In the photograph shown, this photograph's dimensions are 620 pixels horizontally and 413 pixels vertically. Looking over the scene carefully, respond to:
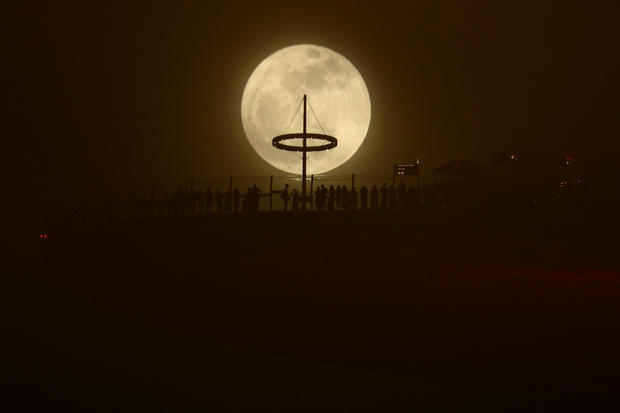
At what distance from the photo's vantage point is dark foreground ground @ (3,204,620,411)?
634cm

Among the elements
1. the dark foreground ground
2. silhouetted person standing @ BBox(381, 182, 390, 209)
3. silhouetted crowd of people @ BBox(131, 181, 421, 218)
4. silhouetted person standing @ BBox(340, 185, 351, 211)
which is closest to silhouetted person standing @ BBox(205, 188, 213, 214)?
silhouetted crowd of people @ BBox(131, 181, 421, 218)

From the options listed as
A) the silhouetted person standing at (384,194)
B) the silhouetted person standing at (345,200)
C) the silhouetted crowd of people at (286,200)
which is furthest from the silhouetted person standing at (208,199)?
the silhouetted person standing at (384,194)

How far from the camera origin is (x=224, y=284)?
10.4m

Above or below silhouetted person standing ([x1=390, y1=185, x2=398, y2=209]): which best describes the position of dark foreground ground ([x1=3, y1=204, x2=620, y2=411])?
below

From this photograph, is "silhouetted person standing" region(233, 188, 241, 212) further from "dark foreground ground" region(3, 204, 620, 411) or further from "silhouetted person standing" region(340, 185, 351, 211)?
"dark foreground ground" region(3, 204, 620, 411)

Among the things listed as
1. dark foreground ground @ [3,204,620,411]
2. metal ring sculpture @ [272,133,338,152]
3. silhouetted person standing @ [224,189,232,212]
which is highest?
metal ring sculpture @ [272,133,338,152]

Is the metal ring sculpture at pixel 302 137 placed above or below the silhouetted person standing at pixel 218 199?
above

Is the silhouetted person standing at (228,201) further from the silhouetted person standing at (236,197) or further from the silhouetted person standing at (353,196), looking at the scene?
the silhouetted person standing at (353,196)

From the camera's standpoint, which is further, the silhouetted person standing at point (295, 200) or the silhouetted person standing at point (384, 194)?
the silhouetted person standing at point (384, 194)

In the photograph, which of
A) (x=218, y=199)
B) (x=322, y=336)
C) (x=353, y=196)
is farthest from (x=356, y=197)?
(x=322, y=336)

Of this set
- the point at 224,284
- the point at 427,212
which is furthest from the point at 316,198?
the point at 224,284

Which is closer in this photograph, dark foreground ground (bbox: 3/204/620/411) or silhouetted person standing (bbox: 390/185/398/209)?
dark foreground ground (bbox: 3/204/620/411)

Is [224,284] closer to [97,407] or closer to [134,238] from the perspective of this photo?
[97,407]

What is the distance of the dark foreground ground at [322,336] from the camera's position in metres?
6.34
